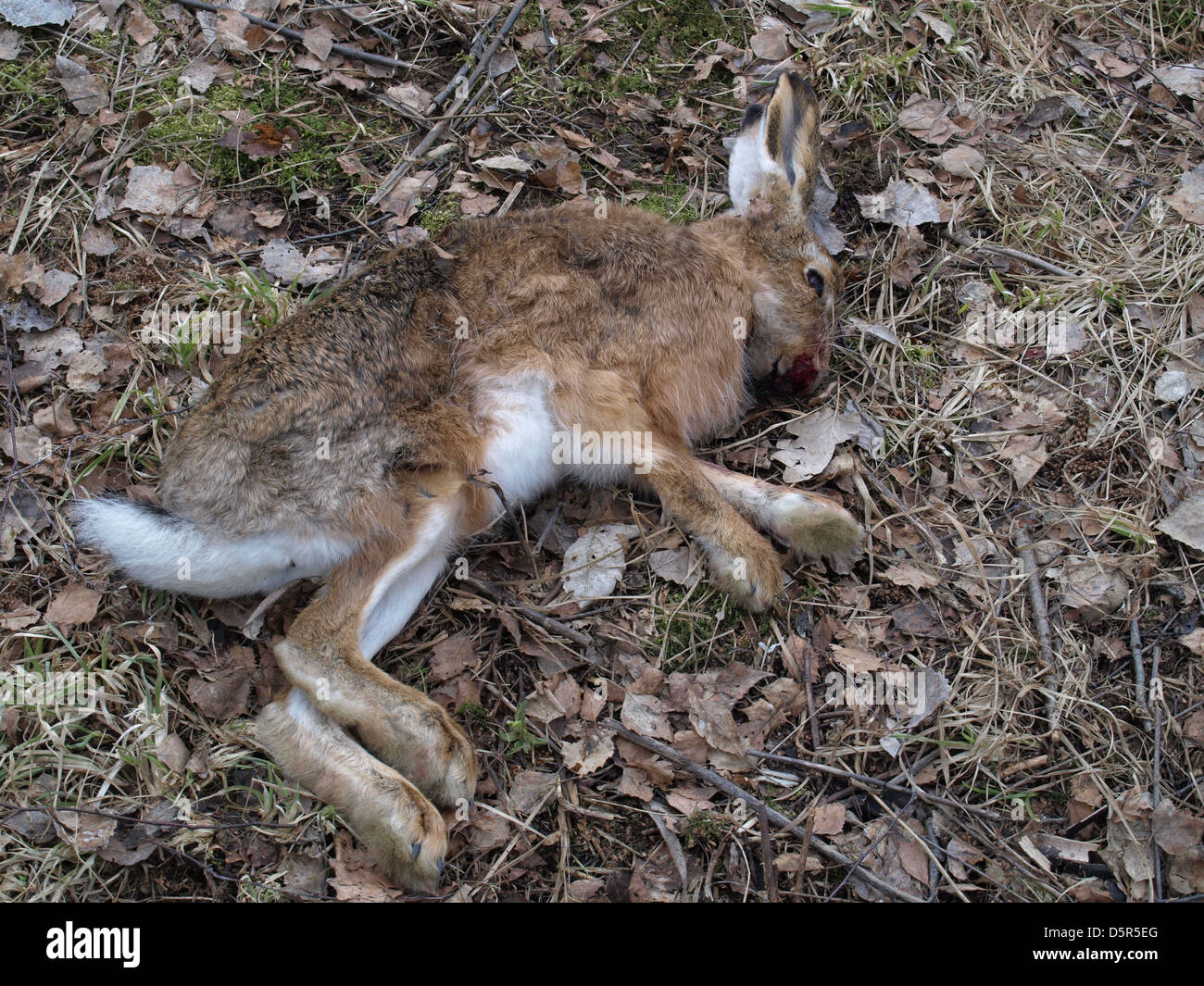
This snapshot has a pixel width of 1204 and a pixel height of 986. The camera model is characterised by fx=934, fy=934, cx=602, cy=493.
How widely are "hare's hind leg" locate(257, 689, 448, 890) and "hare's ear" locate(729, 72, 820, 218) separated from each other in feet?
10.6

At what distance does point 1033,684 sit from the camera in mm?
3805

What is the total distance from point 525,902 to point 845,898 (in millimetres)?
1145

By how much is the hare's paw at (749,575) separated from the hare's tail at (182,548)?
1547mm

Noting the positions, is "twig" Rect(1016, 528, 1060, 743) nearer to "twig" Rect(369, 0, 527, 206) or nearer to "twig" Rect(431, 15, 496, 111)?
"twig" Rect(369, 0, 527, 206)

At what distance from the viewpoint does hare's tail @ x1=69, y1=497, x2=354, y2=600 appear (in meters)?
3.51

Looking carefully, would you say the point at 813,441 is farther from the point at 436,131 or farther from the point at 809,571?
the point at 436,131

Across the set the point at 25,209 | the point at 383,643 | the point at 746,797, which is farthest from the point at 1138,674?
the point at 25,209

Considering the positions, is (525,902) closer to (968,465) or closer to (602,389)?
(602,389)

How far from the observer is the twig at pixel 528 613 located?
387cm

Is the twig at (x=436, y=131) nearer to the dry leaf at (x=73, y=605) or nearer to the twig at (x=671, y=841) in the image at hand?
the dry leaf at (x=73, y=605)

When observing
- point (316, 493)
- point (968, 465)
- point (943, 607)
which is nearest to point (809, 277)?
point (968, 465)

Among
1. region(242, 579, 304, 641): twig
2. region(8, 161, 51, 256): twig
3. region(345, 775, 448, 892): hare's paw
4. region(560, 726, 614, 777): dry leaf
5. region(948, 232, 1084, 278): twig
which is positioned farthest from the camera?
region(948, 232, 1084, 278): twig

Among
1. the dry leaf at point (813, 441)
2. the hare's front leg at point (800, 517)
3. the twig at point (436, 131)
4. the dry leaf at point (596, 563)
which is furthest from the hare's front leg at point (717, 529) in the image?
the twig at point (436, 131)

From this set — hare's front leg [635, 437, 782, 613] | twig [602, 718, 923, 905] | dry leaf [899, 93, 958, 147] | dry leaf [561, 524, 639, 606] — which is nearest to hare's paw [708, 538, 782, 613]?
hare's front leg [635, 437, 782, 613]
